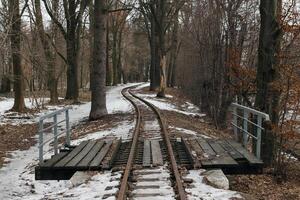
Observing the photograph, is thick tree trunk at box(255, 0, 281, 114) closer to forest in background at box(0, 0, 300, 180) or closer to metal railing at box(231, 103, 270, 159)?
forest in background at box(0, 0, 300, 180)

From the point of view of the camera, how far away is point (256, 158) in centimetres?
1002

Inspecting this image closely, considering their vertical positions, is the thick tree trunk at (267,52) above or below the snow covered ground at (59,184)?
above

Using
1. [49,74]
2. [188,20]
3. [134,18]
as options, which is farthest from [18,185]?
[134,18]

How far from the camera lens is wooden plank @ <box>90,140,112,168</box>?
9.66m

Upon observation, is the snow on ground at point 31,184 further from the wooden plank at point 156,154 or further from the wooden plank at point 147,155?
the wooden plank at point 156,154

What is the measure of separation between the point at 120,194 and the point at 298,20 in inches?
305

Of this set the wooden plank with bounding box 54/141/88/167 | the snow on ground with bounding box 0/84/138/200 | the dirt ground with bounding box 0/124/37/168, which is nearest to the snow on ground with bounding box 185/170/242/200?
the snow on ground with bounding box 0/84/138/200

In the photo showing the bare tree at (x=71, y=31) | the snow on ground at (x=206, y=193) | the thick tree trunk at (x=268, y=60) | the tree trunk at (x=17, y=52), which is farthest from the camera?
the bare tree at (x=71, y=31)

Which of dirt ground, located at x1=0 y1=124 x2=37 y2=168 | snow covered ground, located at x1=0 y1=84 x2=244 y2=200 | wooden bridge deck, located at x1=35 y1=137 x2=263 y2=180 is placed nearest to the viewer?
snow covered ground, located at x1=0 y1=84 x2=244 y2=200

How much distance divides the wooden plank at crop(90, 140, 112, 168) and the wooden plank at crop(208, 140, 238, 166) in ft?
7.77

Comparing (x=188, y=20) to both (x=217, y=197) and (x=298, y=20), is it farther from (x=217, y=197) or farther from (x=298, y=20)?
(x=217, y=197)

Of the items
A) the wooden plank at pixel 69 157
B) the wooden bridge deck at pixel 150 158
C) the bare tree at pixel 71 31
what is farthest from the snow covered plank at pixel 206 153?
the bare tree at pixel 71 31

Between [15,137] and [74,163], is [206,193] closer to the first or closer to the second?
[74,163]

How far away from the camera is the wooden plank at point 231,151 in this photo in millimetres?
10125
